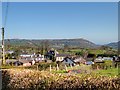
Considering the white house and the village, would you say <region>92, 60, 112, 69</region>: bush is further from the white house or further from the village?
the white house

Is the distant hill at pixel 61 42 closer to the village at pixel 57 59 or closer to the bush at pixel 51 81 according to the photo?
the village at pixel 57 59

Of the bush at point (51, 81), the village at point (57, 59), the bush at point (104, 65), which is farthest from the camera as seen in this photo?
the village at point (57, 59)

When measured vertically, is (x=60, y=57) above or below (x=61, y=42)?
below

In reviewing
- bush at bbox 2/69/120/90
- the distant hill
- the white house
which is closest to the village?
the white house

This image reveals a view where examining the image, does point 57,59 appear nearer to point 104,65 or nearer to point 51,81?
point 51,81

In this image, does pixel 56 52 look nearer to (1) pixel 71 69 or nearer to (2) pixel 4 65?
(1) pixel 71 69

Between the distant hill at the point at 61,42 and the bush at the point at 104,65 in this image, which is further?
the distant hill at the point at 61,42

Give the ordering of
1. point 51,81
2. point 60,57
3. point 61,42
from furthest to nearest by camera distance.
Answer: point 61,42, point 60,57, point 51,81

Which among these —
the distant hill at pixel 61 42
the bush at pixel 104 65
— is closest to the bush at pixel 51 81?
the bush at pixel 104 65

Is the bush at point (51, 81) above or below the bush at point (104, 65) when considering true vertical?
below

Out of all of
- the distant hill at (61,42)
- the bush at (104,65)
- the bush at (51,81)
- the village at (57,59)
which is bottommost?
the bush at (51,81)

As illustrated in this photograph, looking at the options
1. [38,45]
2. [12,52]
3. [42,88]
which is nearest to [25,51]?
[12,52]

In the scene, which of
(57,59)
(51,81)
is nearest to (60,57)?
(57,59)

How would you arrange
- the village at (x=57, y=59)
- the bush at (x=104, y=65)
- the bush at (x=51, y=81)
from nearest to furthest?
the bush at (x=51, y=81) < the bush at (x=104, y=65) < the village at (x=57, y=59)
